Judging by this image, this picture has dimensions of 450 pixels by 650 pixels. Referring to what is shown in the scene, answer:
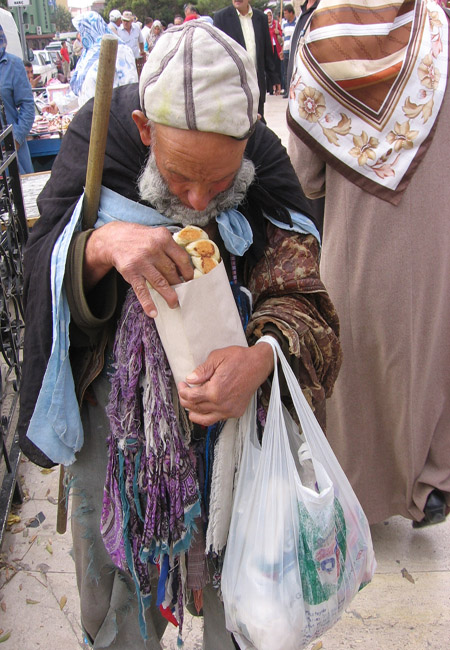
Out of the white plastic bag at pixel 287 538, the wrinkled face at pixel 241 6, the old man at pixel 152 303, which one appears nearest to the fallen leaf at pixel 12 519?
the old man at pixel 152 303

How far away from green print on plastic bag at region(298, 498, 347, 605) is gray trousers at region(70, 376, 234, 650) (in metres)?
0.43

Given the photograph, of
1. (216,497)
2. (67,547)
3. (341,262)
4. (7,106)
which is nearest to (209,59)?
(216,497)

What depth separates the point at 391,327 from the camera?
2.40 meters

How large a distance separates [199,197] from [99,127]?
0.25 m

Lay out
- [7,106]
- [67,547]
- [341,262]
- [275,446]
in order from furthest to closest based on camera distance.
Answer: [7,106] → [67,547] → [341,262] → [275,446]

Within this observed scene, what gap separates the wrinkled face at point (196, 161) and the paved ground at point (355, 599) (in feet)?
5.53

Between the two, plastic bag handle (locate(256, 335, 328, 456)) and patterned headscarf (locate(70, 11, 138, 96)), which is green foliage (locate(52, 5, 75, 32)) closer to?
patterned headscarf (locate(70, 11, 138, 96))

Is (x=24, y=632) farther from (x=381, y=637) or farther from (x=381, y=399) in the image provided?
(x=381, y=399)

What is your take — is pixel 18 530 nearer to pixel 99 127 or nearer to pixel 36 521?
pixel 36 521

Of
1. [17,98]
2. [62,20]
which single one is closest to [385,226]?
[17,98]

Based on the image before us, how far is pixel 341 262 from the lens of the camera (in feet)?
7.88

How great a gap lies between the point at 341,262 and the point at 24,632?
5.99ft

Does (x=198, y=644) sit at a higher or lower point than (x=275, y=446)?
lower

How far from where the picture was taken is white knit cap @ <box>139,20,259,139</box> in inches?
45.8
